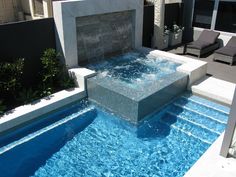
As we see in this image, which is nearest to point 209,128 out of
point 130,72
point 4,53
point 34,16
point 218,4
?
point 130,72

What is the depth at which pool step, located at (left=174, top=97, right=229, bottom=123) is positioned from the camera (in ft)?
28.2

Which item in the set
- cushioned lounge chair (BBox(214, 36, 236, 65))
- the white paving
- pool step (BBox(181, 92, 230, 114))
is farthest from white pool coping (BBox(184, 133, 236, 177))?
cushioned lounge chair (BBox(214, 36, 236, 65))

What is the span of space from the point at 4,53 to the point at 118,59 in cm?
523

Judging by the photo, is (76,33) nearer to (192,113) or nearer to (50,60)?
(50,60)

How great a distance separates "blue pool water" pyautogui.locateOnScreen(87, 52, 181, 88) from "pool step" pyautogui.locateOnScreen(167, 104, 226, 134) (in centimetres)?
136

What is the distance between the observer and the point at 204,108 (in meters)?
9.10

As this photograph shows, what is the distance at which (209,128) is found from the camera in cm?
810

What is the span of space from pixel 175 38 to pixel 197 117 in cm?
808

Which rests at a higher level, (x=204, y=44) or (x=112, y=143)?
(x=204, y=44)

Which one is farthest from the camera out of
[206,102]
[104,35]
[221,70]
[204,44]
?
[204,44]

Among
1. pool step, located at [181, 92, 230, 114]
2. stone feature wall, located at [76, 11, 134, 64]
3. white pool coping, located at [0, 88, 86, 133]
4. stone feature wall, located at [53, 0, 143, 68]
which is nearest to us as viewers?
white pool coping, located at [0, 88, 86, 133]

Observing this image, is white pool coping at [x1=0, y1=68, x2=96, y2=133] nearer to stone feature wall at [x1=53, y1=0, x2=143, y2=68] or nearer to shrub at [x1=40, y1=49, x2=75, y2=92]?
shrub at [x1=40, y1=49, x2=75, y2=92]

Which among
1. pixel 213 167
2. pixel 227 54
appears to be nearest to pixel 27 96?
pixel 213 167

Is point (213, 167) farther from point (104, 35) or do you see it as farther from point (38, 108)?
point (104, 35)
